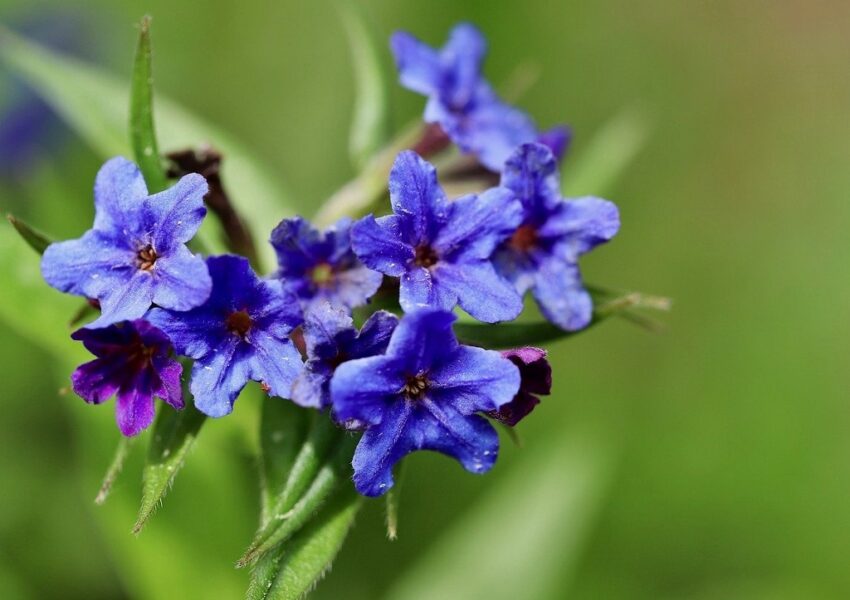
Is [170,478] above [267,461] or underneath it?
above

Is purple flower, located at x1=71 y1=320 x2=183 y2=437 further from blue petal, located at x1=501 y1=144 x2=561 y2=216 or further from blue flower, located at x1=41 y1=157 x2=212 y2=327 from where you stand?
blue petal, located at x1=501 y1=144 x2=561 y2=216

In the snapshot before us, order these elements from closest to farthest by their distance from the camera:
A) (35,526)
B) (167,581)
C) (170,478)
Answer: (170,478) < (167,581) < (35,526)

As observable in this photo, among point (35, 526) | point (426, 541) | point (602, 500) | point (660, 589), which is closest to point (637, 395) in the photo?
point (602, 500)

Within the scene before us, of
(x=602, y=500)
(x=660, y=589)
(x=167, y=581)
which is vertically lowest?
(x=660, y=589)

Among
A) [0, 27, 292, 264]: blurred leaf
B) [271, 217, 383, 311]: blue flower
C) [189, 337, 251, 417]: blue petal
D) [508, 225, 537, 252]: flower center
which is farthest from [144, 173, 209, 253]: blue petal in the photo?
[0, 27, 292, 264]: blurred leaf

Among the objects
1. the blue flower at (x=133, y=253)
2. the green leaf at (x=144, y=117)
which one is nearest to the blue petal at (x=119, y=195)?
the blue flower at (x=133, y=253)

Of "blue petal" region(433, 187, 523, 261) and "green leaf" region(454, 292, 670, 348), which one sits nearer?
"blue petal" region(433, 187, 523, 261)

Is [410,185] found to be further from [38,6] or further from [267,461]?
[38,6]
